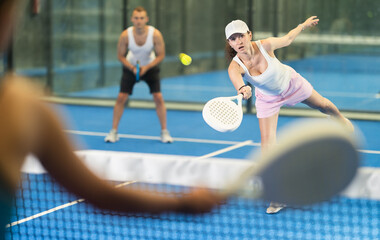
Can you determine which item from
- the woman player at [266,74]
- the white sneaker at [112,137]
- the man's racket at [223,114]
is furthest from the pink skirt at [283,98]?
the white sneaker at [112,137]

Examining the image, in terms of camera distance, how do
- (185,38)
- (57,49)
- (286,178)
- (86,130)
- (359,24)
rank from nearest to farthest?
(286,178) → (86,130) → (359,24) → (57,49) → (185,38)

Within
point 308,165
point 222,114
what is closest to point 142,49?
point 222,114

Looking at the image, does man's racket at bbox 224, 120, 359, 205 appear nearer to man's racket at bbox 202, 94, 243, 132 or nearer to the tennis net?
the tennis net

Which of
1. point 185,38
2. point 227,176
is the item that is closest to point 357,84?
point 185,38

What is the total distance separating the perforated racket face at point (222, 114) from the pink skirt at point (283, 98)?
2.01 ft

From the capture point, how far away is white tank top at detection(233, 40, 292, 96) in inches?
184

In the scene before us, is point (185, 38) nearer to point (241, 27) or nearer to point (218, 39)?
point (218, 39)

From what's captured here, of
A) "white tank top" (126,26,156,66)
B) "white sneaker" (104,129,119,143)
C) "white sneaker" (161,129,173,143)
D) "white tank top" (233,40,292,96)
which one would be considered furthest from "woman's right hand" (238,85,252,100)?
"white sneaker" (104,129,119,143)

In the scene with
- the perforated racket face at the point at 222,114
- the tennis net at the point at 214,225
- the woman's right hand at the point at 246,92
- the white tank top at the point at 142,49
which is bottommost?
the tennis net at the point at 214,225

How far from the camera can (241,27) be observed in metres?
4.55

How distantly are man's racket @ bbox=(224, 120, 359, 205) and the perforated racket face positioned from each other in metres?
2.73

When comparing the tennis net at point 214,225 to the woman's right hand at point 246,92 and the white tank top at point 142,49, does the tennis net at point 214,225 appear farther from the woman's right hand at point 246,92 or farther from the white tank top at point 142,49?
the white tank top at point 142,49

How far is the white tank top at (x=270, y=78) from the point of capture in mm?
4672

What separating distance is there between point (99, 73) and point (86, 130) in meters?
3.50
